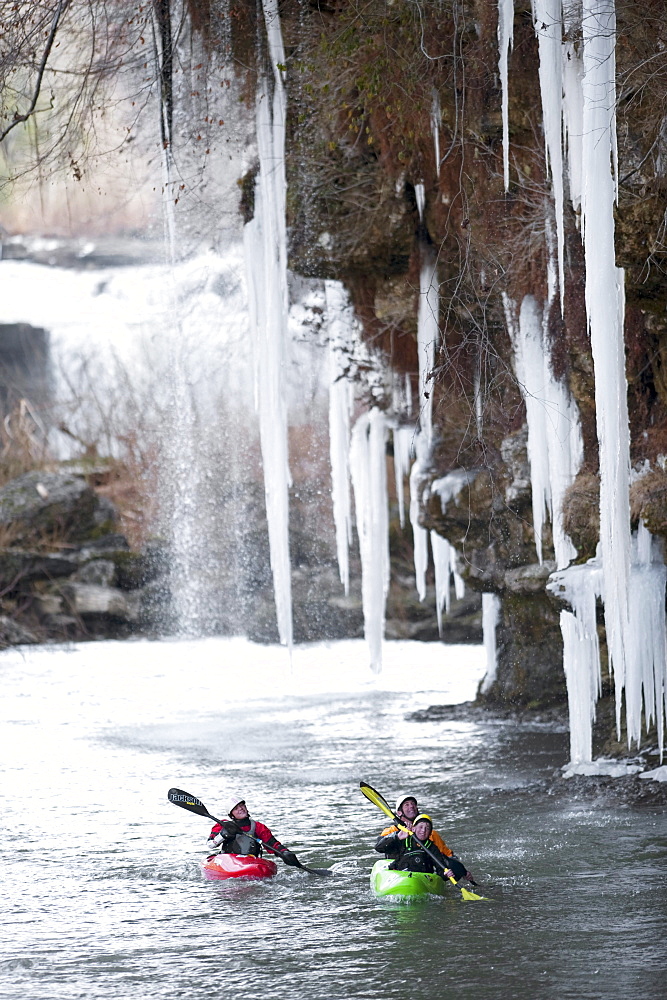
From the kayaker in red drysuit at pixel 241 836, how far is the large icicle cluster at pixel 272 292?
15.2 ft

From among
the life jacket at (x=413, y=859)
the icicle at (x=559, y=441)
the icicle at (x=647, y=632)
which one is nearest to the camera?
the life jacket at (x=413, y=859)

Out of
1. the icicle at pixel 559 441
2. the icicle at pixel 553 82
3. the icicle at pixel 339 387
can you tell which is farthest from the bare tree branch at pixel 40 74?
the icicle at pixel 339 387

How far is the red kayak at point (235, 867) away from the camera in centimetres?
988

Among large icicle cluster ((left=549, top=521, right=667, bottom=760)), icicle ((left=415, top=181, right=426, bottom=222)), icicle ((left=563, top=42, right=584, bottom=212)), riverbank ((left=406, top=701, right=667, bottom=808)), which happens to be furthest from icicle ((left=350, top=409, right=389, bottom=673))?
icicle ((left=563, top=42, right=584, bottom=212))

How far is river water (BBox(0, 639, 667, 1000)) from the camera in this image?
24.4 ft

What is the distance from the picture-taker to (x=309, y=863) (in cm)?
1030

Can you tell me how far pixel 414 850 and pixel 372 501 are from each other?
926cm

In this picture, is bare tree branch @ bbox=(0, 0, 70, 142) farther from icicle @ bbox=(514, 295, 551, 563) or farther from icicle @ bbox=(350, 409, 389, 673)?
icicle @ bbox=(350, 409, 389, 673)

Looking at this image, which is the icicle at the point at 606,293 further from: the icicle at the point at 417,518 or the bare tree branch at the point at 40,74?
the icicle at the point at 417,518

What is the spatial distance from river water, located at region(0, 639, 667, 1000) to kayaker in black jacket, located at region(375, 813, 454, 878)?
0.27 meters

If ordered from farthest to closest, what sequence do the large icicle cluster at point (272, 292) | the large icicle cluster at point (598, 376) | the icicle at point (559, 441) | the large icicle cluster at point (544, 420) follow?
the large icicle cluster at point (544, 420) → the icicle at point (559, 441) → the large icicle cluster at point (272, 292) → the large icicle cluster at point (598, 376)

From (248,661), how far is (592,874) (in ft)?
61.0

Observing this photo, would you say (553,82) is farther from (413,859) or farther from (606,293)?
(413,859)

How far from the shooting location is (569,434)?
528 inches
